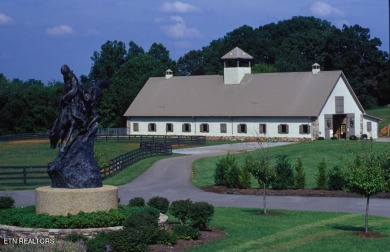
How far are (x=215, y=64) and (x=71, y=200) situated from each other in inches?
3851

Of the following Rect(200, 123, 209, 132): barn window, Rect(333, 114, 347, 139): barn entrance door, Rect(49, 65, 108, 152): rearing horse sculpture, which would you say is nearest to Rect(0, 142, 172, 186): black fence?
Rect(49, 65, 108, 152): rearing horse sculpture

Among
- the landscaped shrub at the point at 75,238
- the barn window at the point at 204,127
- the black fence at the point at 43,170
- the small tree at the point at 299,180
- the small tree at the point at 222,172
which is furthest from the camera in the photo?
the barn window at the point at 204,127

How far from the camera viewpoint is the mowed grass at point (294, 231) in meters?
20.6

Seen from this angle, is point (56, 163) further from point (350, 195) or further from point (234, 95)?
point (234, 95)

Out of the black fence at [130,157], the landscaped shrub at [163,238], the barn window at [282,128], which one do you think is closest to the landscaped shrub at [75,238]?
the landscaped shrub at [163,238]

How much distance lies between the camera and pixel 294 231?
76.1 ft

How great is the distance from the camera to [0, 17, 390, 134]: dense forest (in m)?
92.9

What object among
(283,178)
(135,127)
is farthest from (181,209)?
(135,127)

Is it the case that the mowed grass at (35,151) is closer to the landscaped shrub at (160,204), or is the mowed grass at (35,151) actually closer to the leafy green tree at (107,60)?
the landscaped shrub at (160,204)

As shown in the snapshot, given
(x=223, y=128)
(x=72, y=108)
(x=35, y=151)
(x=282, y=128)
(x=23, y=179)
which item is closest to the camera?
(x=72, y=108)

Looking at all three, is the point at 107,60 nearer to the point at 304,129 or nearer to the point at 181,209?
the point at 304,129

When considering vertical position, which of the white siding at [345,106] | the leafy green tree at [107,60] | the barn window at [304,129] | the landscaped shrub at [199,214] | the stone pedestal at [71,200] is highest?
the leafy green tree at [107,60]

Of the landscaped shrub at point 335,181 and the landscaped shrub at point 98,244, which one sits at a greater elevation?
the landscaped shrub at point 335,181

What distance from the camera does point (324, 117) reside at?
232ft
